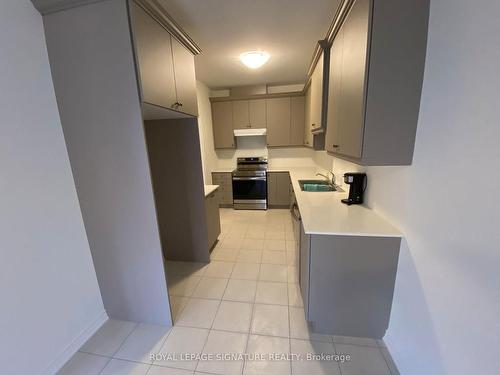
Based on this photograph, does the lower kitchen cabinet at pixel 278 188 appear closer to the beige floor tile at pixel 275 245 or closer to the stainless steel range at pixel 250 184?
the stainless steel range at pixel 250 184

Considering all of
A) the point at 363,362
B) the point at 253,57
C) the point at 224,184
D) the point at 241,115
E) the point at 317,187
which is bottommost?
the point at 363,362

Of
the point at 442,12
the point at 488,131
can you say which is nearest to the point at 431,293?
the point at 488,131

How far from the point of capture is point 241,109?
4.44 metres

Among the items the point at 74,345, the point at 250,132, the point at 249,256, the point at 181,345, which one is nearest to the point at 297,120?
the point at 250,132

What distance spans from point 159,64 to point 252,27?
1.14 meters

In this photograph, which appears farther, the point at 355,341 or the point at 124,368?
the point at 355,341

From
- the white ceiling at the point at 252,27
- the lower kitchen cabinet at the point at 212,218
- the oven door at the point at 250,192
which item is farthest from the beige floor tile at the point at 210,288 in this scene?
the white ceiling at the point at 252,27

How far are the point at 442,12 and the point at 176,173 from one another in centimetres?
237

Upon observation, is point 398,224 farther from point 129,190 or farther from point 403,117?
point 129,190

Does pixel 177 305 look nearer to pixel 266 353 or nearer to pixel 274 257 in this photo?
pixel 266 353

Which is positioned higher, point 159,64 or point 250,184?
point 159,64

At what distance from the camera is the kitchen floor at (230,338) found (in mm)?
1397

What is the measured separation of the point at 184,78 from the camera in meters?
1.90

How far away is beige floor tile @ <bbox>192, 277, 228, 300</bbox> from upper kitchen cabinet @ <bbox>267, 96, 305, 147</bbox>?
3.11 metres
